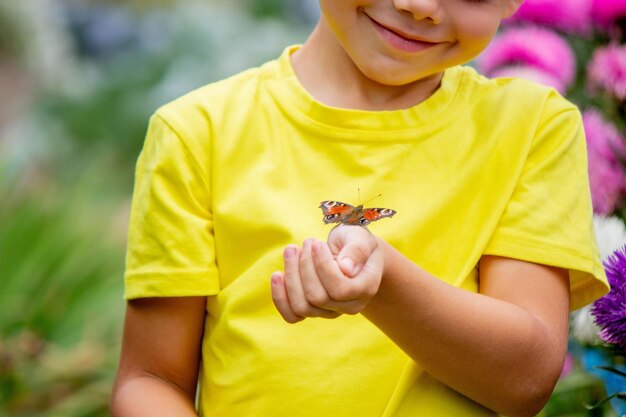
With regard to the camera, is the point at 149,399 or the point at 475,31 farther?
the point at 149,399

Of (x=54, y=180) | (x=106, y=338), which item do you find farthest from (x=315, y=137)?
(x=54, y=180)

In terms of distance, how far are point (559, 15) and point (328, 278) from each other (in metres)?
1.32

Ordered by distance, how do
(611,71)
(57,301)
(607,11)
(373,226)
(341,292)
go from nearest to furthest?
(341,292), (373,226), (611,71), (607,11), (57,301)

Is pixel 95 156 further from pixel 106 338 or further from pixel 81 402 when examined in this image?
pixel 81 402

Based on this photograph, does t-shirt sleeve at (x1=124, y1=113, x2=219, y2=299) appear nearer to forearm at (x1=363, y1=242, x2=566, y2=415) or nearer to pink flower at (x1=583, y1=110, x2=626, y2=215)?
forearm at (x1=363, y1=242, x2=566, y2=415)

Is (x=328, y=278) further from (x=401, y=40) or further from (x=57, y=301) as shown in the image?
(x=57, y=301)

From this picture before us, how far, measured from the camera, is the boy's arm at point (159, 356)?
1.36 meters

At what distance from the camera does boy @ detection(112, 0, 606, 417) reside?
4.08ft

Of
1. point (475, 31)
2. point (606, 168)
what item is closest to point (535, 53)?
point (606, 168)

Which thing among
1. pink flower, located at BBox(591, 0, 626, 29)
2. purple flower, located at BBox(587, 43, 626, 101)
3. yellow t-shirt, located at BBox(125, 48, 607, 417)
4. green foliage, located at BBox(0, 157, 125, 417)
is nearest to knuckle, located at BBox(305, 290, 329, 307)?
yellow t-shirt, located at BBox(125, 48, 607, 417)

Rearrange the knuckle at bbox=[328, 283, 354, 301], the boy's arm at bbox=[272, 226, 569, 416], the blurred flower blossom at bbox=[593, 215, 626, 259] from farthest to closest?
the blurred flower blossom at bbox=[593, 215, 626, 259], the boy's arm at bbox=[272, 226, 569, 416], the knuckle at bbox=[328, 283, 354, 301]

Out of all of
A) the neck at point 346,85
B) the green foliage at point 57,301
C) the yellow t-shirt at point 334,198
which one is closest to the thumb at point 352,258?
the yellow t-shirt at point 334,198

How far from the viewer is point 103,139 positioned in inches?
198

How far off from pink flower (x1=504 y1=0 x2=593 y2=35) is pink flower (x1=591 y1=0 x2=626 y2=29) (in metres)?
0.04
